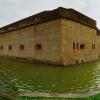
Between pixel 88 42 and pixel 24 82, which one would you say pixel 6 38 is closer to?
pixel 88 42

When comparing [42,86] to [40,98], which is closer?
[40,98]

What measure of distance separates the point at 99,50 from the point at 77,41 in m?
9.49

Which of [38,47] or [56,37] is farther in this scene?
[38,47]

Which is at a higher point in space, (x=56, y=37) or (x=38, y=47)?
(x=56, y=37)

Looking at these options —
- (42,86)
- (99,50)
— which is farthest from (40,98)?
(99,50)

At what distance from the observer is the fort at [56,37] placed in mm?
13484

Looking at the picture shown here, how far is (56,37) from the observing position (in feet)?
44.5

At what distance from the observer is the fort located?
13.5m

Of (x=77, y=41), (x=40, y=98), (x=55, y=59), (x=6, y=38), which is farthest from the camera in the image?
(x=6, y=38)

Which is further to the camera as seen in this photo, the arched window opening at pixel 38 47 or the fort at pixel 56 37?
the arched window opening at pixel 38 47

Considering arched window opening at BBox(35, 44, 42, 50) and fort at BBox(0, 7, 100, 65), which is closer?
fort at BBox(0, 7, 100, 65)

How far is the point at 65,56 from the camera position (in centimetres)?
1345

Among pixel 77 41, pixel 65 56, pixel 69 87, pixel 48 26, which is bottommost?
pixel 69 87

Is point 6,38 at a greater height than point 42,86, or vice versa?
point 6,38
